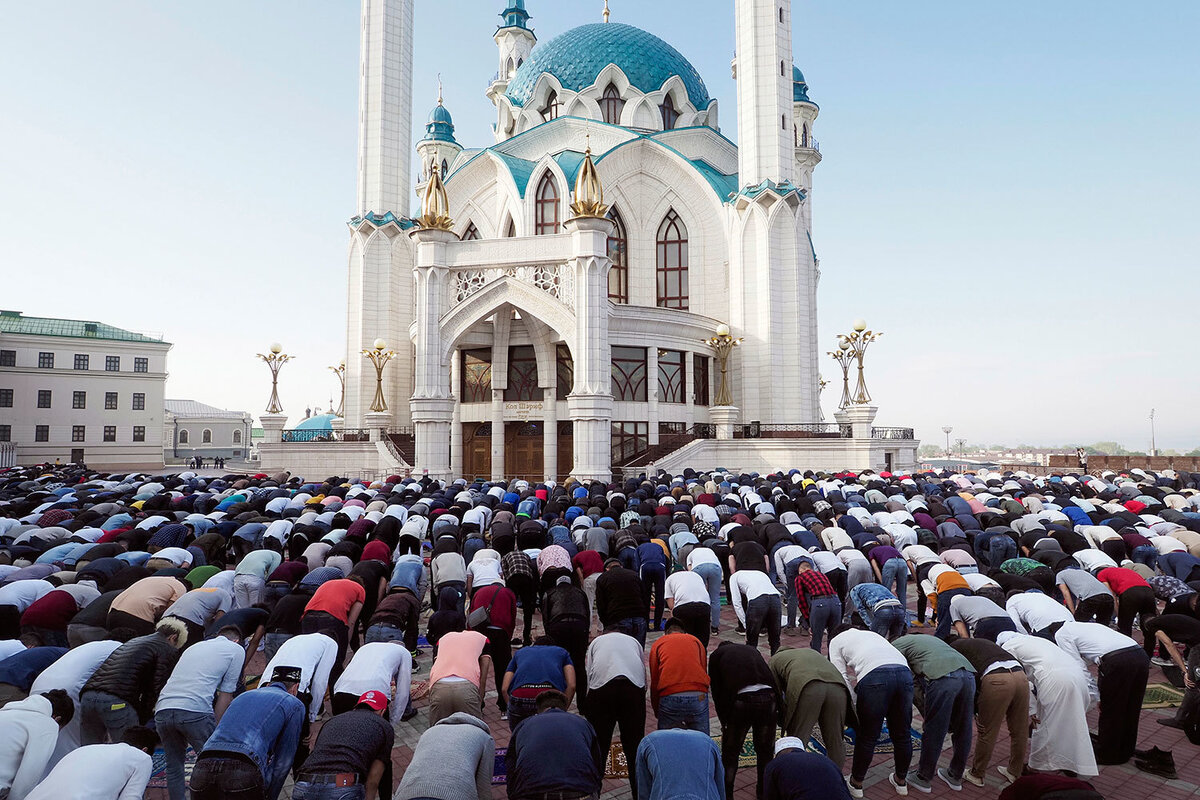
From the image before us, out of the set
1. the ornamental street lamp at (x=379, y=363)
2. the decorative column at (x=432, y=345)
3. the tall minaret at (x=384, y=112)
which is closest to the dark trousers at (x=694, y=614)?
the decorative column at (x=432, y=345)

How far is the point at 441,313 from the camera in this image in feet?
88.2

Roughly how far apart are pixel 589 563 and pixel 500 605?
2.38 metres

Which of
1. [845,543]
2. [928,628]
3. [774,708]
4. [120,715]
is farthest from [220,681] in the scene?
[928,628]

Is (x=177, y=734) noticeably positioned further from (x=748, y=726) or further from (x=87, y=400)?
(x=87, y=400)

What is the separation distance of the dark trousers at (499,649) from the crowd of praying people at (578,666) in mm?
33

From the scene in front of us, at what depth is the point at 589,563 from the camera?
9188 millimetres

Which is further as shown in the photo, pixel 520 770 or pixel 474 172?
pixel 474 172

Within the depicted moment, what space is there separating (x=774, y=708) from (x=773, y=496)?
11156 mm

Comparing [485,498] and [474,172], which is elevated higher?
[474,172]

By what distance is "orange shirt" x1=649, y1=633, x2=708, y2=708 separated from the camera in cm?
535

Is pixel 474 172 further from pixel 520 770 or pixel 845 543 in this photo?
pixel 520 770

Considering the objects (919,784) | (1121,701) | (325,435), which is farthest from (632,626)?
(325,435)

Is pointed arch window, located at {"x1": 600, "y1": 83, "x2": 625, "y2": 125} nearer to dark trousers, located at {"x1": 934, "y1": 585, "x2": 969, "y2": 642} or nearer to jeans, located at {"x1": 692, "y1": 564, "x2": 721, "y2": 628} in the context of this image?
jeans, located at {"x1": 692, "y1": 564, "x2": 721, "y2": 628}

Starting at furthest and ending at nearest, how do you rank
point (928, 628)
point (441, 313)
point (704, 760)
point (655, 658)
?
point (441, 313), point (928, 628), point (655, 658), point (704, 760)
